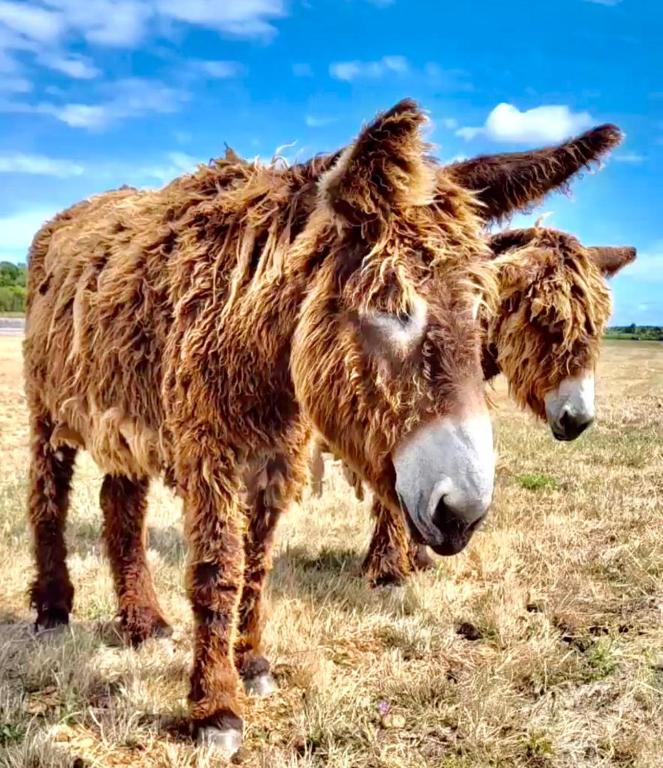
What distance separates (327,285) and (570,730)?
90.7 inches

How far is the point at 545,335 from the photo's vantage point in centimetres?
513

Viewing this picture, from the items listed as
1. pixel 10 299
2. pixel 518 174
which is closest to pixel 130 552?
pixel 518 174

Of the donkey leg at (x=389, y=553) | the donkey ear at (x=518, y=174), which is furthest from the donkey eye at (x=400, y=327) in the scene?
the donkey leg at (x=389, y=553)

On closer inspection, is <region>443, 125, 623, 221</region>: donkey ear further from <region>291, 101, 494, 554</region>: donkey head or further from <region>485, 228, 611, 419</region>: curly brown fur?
<region>485, 228, 611, 419</region>: curly brown fur

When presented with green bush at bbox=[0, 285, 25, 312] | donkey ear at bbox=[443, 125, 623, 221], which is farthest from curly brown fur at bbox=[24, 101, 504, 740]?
green bush at bbox=[0, 285, 25, 312]

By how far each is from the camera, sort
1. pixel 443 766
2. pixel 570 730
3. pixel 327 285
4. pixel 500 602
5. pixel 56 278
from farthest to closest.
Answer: pixel 500 602 < pixel 56 278 < pixel 570 730 < pixel 443 766 < pixel 327 285

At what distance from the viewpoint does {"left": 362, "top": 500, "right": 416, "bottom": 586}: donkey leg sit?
16.9ft

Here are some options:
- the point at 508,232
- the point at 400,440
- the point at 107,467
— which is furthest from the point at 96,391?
the point at 508,232

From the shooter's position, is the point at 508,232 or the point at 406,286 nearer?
the point at 406,286

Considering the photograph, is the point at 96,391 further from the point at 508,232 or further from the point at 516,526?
the point at 516,526

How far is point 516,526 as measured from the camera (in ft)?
21.3

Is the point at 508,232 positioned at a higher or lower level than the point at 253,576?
higher

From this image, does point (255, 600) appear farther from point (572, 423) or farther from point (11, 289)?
point (11, 289)

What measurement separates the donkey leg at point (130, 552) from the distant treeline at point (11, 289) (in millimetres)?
69156
